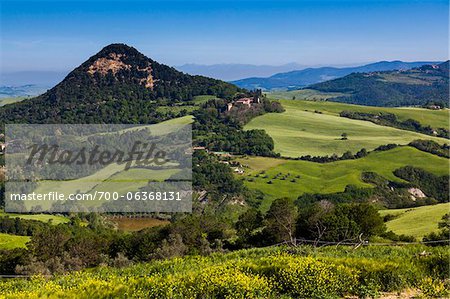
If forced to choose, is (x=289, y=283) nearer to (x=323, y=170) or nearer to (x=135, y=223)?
(x=135, y=223)

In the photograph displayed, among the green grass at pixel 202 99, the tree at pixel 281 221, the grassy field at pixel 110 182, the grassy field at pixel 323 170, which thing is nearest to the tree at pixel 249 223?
the tree at pixel 281 221

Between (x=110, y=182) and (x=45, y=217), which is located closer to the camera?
(x=45, y=217)

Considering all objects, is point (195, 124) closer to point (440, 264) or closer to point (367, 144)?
point (367, 144)

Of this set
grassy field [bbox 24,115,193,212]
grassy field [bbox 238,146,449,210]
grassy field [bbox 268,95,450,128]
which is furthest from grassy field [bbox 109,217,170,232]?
grassy field [bbox 268,95,450,128]

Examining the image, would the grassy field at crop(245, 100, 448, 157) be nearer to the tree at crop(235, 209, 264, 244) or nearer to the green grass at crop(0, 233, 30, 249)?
the tree at crop(235, 209, 264, 244)

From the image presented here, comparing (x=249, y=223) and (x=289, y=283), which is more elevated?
(x=289, y=283)

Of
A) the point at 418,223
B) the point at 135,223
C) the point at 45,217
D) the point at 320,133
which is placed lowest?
the point at 135,223

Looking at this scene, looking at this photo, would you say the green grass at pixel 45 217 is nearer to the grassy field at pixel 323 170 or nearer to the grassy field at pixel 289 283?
the grassy field at pixel 323 170

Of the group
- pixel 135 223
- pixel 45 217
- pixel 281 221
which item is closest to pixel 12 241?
pixel 45 217
